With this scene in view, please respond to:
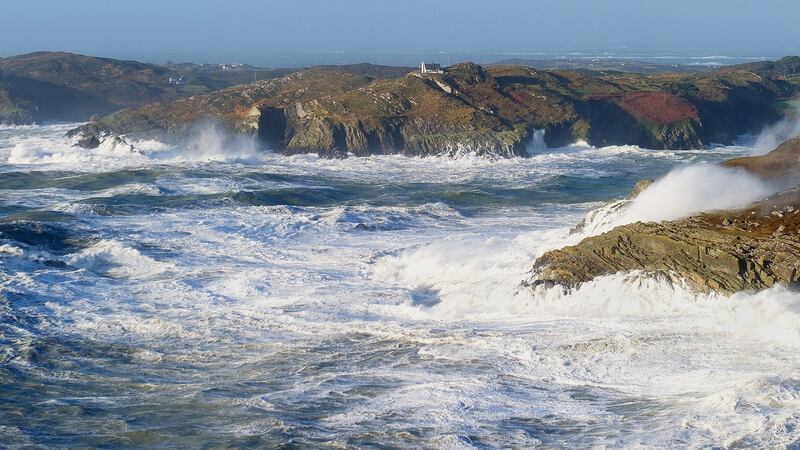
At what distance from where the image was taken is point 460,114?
50.3m

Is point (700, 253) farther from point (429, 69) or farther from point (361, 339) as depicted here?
point (429, 69)

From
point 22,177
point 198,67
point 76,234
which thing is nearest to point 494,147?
point 22,177

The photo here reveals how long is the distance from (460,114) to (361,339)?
3314 cm

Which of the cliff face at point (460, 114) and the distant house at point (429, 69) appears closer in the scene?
the cliff face at point (460, 114)

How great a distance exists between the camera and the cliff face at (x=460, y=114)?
48188 millimetres

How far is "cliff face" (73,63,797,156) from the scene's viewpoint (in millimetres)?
48188

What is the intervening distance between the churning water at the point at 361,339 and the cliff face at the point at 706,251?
0.40 m

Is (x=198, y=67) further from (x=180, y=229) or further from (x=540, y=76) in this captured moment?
(x=180, y=229)

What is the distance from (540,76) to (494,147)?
49.9 feet

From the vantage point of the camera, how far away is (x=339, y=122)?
160 ft

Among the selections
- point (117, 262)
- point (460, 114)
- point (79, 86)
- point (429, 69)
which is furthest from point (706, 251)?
point (79, 86)

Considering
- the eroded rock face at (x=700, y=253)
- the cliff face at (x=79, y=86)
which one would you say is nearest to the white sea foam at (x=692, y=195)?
the eroded rock face at (x=700, y=253)

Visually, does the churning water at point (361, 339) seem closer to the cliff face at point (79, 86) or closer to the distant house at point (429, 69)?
the distant house at point (429, 69)

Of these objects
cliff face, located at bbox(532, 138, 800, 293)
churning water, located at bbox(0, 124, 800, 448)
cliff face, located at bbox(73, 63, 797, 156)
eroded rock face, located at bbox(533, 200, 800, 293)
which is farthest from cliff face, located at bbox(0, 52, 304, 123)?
cliff face, located at bbox(532, 138, 800, 293)
